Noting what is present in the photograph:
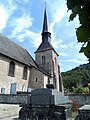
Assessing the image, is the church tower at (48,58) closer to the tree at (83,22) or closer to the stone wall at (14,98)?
the stone wall at (14,98)

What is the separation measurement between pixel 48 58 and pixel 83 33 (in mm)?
31075

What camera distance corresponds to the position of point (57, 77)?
108 ft

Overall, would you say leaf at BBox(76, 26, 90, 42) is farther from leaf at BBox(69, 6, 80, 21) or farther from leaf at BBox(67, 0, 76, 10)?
leaf at BBox(67, 0, 76, 10)

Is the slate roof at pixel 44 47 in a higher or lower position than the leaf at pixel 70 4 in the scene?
higher

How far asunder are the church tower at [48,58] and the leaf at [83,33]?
29.0 metres

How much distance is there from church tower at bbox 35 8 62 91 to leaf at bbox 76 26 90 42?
95.0ft

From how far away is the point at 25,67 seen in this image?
26.2 meters

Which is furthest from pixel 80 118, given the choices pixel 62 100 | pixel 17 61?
pixel 17 61

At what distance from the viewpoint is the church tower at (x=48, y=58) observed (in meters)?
31.3

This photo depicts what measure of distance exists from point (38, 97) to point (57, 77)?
2465 centimetres

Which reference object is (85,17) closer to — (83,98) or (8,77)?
(83,98)

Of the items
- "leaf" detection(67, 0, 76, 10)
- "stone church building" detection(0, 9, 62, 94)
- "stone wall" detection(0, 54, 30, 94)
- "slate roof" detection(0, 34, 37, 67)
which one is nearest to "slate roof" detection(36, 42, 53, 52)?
"stone church building" detection(0, 9, 62, 94)

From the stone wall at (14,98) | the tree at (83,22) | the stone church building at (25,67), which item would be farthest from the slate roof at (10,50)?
the tree at (83,22)

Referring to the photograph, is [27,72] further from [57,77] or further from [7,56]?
[57,77]
